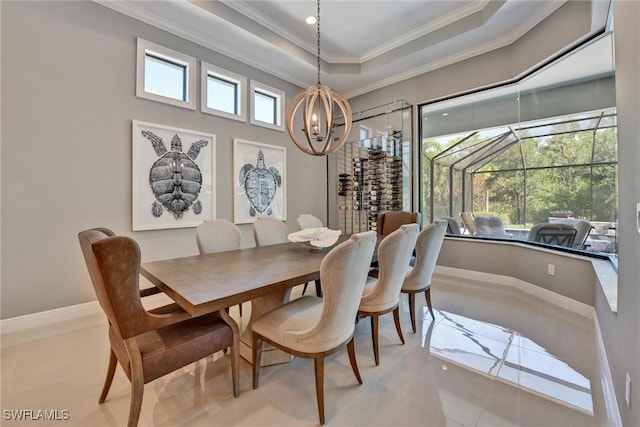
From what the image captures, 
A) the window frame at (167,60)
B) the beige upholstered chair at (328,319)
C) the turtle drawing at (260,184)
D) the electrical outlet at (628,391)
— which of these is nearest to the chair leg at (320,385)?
the beige upholstered chair at (328,319)

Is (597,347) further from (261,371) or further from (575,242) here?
(261,371)

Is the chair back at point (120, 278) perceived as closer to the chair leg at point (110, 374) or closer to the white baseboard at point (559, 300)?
the chair leg at point (110, 374)

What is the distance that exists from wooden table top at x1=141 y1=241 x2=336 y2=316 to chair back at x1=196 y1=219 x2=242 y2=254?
286mm

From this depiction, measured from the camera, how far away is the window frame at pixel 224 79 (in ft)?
12.3

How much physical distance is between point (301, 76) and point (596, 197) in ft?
14.3

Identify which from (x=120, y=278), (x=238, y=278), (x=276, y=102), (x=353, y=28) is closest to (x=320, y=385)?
(x=238, y=278)

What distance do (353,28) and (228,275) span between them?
3.78 metres

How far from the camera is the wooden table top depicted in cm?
138

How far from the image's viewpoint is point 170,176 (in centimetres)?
348

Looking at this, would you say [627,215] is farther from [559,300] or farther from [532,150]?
[532,150]

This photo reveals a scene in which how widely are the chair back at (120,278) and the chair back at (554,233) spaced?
4199 millimetres

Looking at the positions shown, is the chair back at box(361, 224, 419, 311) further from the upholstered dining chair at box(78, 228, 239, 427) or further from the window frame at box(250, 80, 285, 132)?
the window frame at box(250, 80, 285, 132)

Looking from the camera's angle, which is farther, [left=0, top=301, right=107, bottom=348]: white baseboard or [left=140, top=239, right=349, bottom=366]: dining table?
[left=0, top=301, right=107, bottom=348]: white baseboard

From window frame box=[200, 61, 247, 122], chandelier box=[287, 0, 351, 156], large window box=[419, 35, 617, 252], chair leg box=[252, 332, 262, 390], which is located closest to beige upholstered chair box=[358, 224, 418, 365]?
chair leg box=[252, 332, 262, 390]
